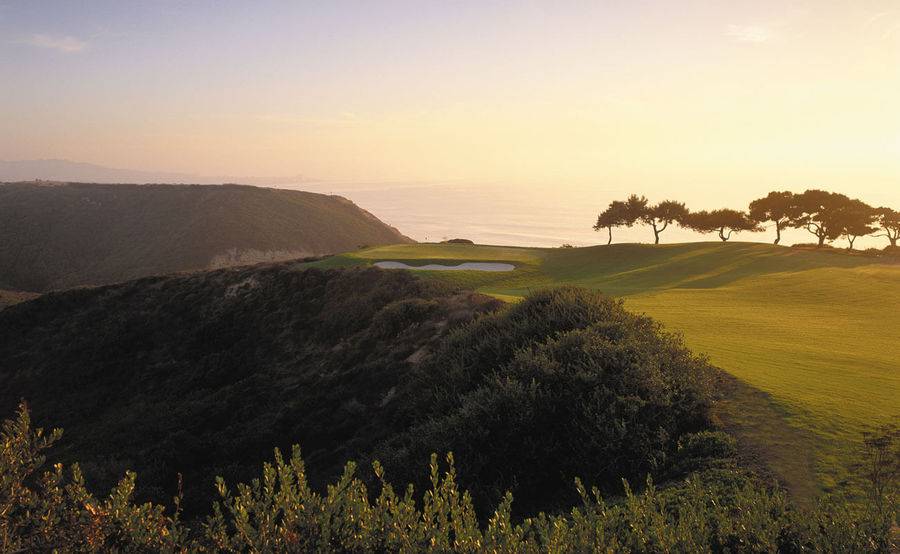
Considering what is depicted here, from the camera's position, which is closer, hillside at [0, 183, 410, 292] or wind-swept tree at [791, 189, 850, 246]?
wind-swept tree at [791, 189, 850, 246]

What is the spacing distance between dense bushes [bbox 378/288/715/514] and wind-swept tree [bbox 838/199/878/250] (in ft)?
179

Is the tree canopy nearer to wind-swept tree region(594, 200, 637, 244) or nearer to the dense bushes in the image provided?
wind-swept tree region(594, 200, 637, 244)

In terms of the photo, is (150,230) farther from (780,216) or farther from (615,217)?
(780,216)

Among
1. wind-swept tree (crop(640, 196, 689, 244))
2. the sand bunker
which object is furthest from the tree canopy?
the sand bunker

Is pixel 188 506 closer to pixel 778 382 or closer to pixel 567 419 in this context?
pixel 567 419

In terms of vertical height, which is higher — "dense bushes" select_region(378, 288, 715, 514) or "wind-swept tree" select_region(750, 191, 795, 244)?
"wind-swept tree" select_region(750, 191, 795, 244)

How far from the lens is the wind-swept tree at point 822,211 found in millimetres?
52719

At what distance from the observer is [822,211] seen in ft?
175

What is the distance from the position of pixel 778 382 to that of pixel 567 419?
5.19 meters

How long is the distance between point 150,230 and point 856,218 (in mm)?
Result: 114748

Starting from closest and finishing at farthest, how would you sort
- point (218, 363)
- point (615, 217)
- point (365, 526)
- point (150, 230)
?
1. point (365, 526)
2. point (218, 363)
3. point (615, 217)
4. point (150, 230)

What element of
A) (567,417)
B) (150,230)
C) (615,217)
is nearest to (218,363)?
(567,417)

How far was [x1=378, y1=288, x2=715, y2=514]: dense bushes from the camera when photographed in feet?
27.5

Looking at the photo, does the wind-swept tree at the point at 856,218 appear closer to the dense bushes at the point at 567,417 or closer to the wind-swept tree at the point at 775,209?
the wind-swept tree at the point at 775,209
